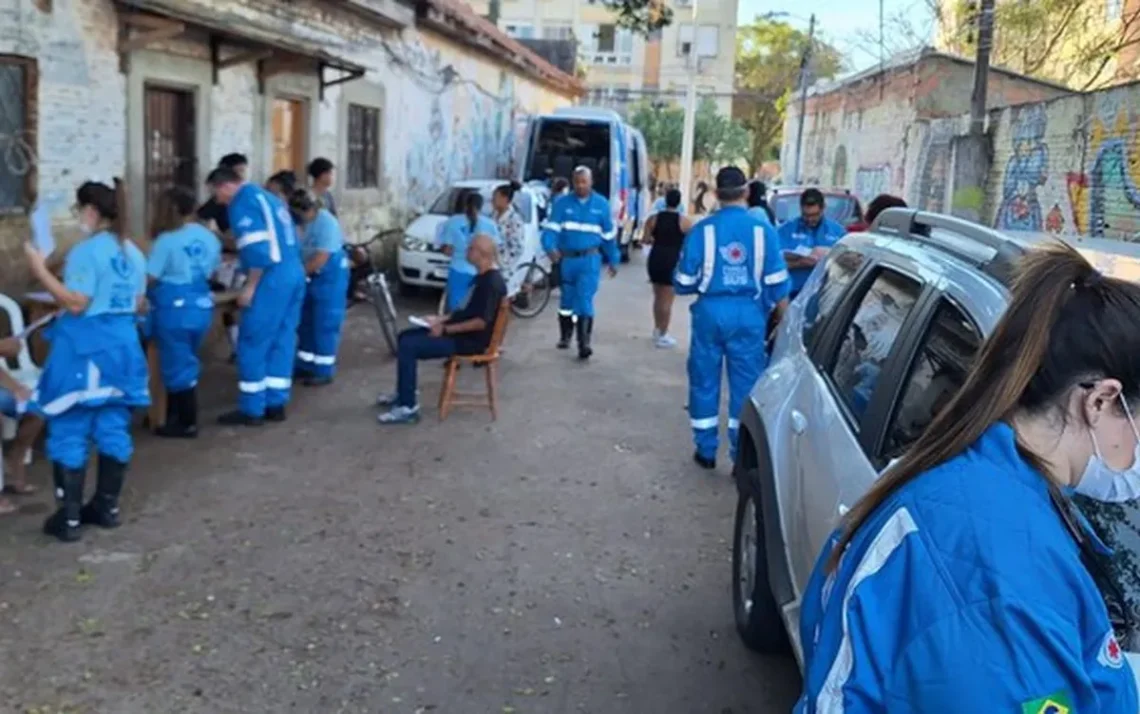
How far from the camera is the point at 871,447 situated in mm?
3307

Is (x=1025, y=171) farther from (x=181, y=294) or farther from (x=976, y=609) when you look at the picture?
(x=976, y=609)

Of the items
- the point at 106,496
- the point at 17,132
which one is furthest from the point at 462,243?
the point at 106,496

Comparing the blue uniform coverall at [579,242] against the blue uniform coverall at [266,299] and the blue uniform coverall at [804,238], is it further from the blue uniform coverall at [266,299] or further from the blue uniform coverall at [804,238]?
the blue uniform coverall at [266,299]

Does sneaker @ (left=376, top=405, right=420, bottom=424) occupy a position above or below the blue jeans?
below

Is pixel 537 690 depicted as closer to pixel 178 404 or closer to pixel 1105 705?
pixel 1105 705

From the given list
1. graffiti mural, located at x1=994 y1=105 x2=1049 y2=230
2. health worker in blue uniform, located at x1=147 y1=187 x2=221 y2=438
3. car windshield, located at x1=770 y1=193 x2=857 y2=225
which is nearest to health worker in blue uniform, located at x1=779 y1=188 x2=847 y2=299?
graffiti mural, located at x1=994 y1=105 x2=1049 y2=230

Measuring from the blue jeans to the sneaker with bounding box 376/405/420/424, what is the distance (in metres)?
0.04

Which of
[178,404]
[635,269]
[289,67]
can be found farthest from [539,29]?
[178,404]

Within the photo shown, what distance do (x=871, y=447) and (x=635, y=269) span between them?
739 inches

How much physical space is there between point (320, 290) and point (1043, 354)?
851 centimetres

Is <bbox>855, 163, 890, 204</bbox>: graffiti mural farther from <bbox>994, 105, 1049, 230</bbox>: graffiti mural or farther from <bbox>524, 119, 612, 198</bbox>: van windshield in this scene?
<bbox>994, 105, 1049, 230</bbox>: graffiti mural

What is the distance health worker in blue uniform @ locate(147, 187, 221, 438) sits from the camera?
24.0 feet

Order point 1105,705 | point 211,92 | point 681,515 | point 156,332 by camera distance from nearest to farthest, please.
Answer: point 1105,705 → point 681,515 → point 156,332 → point 211,92

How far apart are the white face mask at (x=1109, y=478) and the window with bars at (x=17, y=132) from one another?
7.90m
